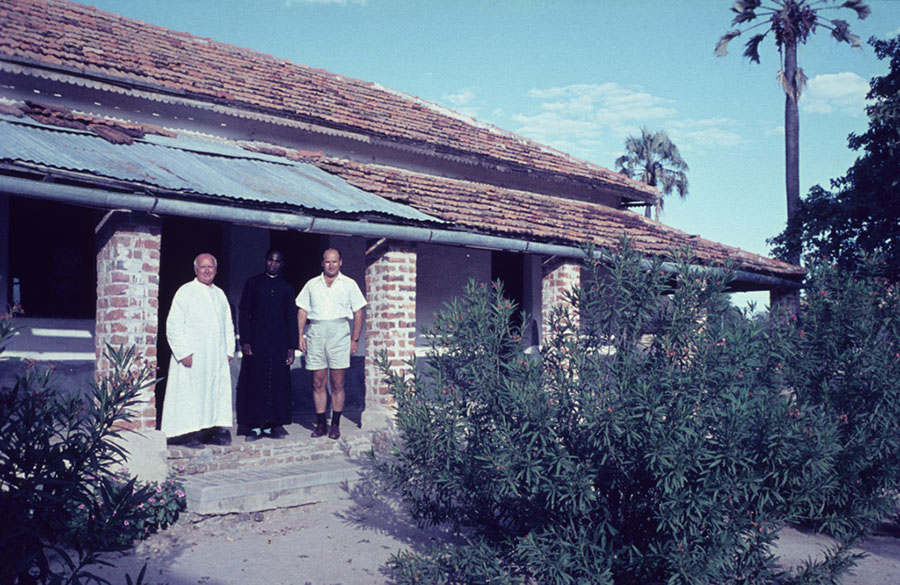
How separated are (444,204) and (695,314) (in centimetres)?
541

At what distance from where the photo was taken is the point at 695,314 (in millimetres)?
4051

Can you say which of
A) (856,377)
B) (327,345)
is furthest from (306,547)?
(856,377)

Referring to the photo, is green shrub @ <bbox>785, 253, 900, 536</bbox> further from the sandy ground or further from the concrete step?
the concrete step

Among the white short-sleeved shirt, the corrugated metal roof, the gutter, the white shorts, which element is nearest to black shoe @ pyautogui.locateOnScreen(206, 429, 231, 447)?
the white shorts

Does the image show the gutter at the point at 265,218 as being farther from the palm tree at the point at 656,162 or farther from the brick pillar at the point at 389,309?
the palm tree at the point at 656,162

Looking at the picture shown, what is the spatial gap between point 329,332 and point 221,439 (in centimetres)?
141

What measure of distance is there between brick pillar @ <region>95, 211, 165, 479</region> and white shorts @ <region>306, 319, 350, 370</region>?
149 cm

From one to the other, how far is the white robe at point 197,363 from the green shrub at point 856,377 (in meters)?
4.91

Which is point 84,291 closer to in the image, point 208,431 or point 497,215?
point 208,431

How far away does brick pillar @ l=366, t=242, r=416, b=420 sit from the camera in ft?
25.4

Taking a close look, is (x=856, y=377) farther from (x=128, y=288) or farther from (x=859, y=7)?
(x=859, y=7)

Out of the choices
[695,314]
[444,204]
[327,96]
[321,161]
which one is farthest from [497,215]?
[695,314]

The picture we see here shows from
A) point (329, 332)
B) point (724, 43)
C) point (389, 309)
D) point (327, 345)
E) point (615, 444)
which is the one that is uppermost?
point (724, 43)

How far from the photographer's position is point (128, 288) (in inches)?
233
